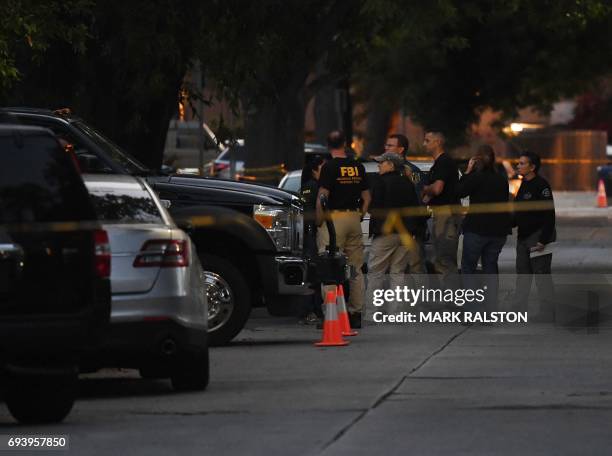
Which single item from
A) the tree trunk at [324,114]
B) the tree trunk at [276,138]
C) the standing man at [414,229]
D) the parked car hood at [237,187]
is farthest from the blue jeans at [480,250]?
the tree trunk at [324,114]

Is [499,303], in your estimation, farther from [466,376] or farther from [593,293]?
[466,376]

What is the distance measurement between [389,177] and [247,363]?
13.7 ft

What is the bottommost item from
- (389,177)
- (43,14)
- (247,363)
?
(247,363)

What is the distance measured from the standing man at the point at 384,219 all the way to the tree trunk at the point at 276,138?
12.5 m

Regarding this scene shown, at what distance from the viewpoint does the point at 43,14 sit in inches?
730

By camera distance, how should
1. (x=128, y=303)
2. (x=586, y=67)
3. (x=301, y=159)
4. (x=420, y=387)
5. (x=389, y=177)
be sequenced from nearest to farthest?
(x=128, y=303)
(x=420, y=387)
(x=389, y=177)
(x=301, y=159)
(x=586, y=67)

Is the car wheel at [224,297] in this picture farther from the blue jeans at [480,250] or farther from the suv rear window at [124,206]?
the blue jeans at [480,250]

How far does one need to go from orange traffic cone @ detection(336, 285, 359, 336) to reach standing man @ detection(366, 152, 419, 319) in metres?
1.43

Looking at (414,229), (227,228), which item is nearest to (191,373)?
(227,228)

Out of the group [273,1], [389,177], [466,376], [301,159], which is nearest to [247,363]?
[466,376]

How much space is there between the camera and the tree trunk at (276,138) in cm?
3288

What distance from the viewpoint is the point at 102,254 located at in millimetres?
10523

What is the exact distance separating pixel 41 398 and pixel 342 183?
22.0ft

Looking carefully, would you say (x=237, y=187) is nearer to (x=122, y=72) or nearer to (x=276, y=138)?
(x=122, y=72)
